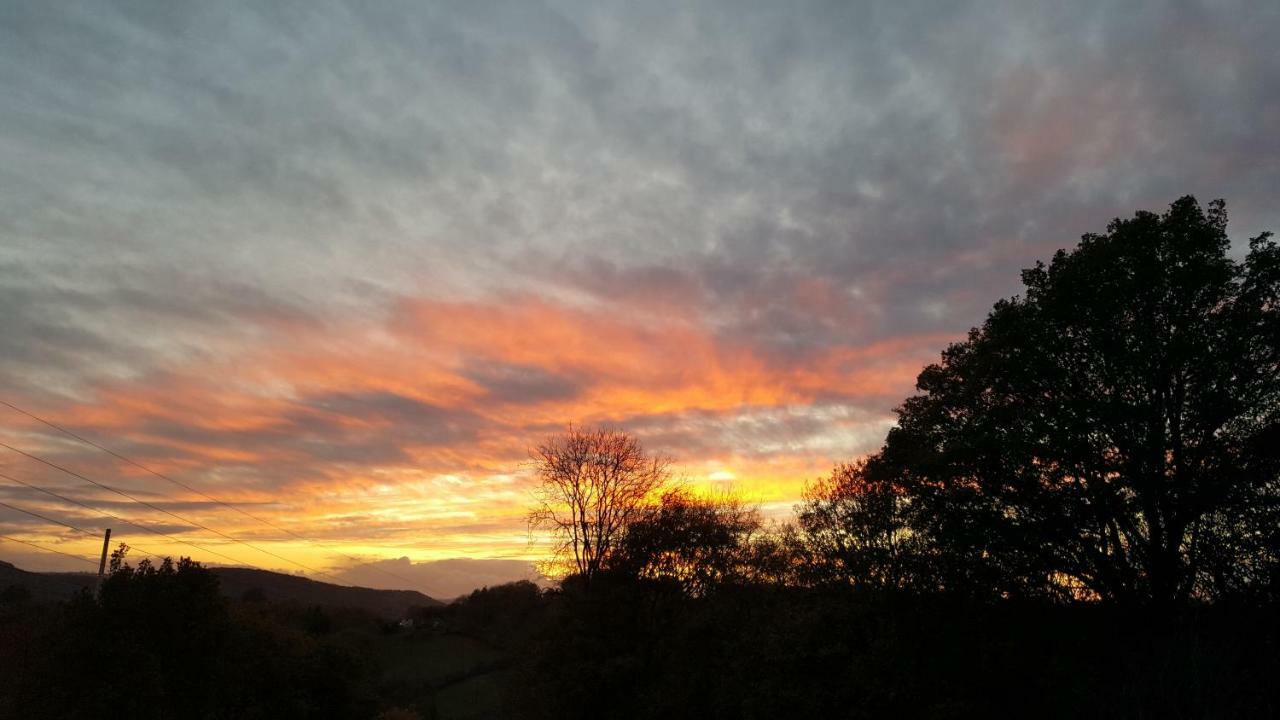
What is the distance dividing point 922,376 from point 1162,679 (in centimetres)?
1964

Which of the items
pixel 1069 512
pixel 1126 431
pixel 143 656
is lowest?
pixel 143 656

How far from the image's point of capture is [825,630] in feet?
94.5

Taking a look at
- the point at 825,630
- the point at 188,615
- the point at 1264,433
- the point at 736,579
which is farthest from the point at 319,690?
the point at 1264,433

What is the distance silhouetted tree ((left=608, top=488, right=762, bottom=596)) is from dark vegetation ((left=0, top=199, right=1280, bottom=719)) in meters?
5.04

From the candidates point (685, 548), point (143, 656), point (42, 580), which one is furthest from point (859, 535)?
point (42, 580)

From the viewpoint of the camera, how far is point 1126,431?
27906mm

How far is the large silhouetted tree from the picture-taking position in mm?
26094

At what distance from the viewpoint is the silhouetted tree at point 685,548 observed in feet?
139

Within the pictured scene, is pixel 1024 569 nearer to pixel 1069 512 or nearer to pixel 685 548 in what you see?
pixel 1069 512

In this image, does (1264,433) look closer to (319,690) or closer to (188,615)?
(188,615)

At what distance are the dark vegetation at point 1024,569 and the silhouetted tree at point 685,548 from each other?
16.5 feet

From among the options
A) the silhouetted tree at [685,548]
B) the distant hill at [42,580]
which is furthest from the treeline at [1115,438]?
the distant hill at [42,580]

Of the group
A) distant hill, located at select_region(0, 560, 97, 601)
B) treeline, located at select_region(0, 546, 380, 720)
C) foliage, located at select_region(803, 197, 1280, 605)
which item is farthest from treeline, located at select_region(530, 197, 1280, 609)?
distant hill, located at select_region(0, 560, 97, 601)

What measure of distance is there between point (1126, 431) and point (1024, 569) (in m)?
7.13
